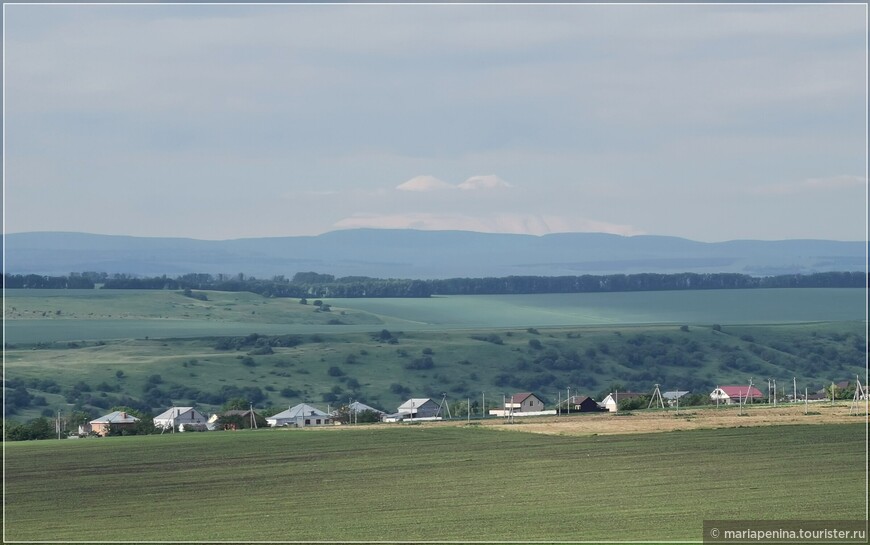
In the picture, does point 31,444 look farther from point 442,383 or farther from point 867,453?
point 442,383

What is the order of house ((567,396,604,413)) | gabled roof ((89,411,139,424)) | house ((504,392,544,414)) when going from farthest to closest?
house ((504,392,544,414))
house ((567,396,604,413))
gabled roof ((89,411,139,424))

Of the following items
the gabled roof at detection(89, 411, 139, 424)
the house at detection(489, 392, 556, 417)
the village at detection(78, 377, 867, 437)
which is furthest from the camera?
the house at detection(489, 392, 556, 417)

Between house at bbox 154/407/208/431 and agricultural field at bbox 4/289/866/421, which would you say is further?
agricultural field at bbox 4/289/866/421

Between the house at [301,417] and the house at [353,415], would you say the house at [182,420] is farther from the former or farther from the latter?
the house at [353,415]

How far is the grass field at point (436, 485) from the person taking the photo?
4378 centimetres

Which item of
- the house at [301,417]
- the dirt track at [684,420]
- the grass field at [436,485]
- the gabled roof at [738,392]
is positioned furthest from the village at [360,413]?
the grass field at [436,485]

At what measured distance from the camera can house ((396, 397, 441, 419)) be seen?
11900cm

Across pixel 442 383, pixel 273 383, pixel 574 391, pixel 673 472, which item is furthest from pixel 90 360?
pixel 673 472

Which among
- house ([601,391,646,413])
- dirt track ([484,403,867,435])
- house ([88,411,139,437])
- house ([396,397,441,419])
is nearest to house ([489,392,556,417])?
house ([396,397,441,419])

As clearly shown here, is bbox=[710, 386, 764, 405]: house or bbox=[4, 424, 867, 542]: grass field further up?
bbox=[4, 424, 867, 542]: grass field

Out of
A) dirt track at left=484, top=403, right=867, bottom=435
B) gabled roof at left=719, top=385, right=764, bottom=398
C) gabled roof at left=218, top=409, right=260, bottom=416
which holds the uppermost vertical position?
dirt track at left=484, top=403, right=867, bottom=435

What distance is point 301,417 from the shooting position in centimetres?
11375

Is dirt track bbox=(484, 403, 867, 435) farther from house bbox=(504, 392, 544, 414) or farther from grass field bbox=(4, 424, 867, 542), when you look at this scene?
house bbox=(504, 392, 544, 414)

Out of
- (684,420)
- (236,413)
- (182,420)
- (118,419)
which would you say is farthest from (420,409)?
(684,420)
